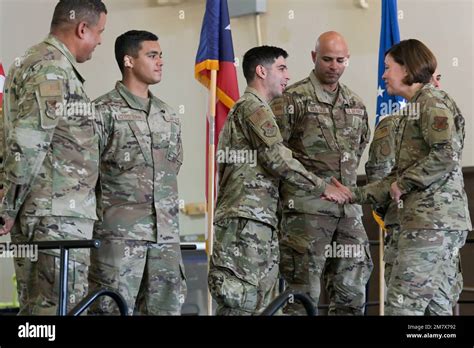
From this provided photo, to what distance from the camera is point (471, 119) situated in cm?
688

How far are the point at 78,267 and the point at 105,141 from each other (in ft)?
2.55

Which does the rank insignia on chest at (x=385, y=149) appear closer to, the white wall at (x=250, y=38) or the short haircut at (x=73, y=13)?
the short haircut at (x=73, y=13)

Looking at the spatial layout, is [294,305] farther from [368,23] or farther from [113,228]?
[368,23]

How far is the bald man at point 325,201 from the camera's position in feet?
14.3

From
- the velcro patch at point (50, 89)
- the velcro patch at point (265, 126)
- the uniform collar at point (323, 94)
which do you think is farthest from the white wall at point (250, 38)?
the velcro patch at point (50, 89)

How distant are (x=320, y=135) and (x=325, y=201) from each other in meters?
0.34

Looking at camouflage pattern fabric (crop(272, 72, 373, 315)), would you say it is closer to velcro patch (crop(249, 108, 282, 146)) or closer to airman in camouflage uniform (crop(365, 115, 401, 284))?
airman in camouflage uniform (crop(365, 115, 401, 284))

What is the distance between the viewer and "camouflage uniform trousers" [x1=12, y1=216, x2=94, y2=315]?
131 inches

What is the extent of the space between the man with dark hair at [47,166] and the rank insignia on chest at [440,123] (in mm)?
1426

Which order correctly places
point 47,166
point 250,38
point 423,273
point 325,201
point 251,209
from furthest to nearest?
point 250,38 → point 325,201 → point 251,209 → point 423,273 → point 47,166

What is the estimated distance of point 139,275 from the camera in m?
3.87

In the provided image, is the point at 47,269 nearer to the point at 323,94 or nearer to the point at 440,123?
the point at 440,123

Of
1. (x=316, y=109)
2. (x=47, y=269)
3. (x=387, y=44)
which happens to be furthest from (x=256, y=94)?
(x=387, y=44)
